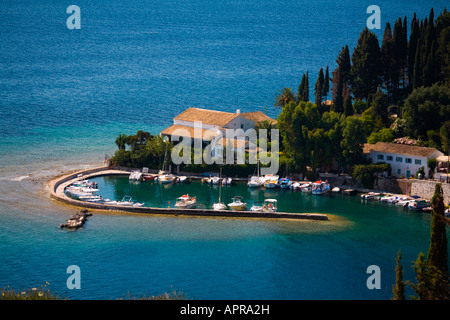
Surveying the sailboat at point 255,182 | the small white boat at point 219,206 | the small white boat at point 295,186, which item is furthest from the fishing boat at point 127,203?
the small white boat at point 295,186

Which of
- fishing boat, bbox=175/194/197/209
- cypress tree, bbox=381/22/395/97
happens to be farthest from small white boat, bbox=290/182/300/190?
cypress tree, bbox=381/22/395/97

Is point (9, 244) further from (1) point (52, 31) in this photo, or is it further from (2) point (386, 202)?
(1) point (52, 31)

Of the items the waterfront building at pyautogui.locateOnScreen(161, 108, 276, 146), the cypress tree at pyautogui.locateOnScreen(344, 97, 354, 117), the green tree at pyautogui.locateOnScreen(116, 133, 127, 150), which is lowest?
the green tree at pyautogui.locateOnScreen(116, 133, 127, 150)

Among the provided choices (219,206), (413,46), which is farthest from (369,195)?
(413,46)

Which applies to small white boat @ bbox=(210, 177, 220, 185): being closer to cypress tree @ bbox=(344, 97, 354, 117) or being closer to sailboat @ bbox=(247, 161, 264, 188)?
sailboat @ bbox=(247, 161, 264, 188)

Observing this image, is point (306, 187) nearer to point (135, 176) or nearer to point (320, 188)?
point (320, 188)

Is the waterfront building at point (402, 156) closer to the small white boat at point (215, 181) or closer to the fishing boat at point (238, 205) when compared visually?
the small white boat at point (215, 181)
